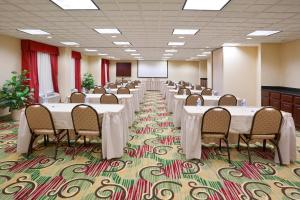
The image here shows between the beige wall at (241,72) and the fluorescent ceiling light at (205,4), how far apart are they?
5.95 metres

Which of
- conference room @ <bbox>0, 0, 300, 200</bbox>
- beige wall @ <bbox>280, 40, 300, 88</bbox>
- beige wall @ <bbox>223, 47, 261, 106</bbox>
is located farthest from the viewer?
beige wall @ <bbox>223, 47, 261, 106</bbox>

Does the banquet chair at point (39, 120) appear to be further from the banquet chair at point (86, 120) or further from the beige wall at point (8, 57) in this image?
the beige wall at point (8, 57)

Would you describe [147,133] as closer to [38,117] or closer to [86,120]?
[86,120]

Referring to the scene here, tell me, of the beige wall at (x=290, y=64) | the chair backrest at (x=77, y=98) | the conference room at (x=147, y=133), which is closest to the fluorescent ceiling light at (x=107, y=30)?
the conference room at (x=147, y=133)

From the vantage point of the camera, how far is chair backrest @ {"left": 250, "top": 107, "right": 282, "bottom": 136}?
3715mm

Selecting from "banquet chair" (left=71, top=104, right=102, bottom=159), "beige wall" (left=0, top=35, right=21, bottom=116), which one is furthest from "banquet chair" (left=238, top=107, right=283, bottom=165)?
"beige wall" (left=0, top=35, right=21, bottom=116)

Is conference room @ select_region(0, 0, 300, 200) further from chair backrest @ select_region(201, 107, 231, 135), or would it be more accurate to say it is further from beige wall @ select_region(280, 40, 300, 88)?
beige wall @ select_region(280, 40, 300, 88)

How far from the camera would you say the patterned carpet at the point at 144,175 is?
2920mm

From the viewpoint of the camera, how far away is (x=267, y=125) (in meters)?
3.77

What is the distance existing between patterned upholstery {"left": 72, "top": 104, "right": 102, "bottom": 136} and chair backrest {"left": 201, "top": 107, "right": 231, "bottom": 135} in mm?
1685

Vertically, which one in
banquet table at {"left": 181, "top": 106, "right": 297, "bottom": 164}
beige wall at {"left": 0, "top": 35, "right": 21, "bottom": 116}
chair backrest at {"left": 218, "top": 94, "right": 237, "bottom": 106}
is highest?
beige wall at {"left": 0, "top": 35, "right": 21, "bottom": 116}

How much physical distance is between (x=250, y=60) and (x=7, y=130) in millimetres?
9139

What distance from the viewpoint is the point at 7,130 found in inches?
245

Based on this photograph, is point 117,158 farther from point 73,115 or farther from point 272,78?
point 272,78
